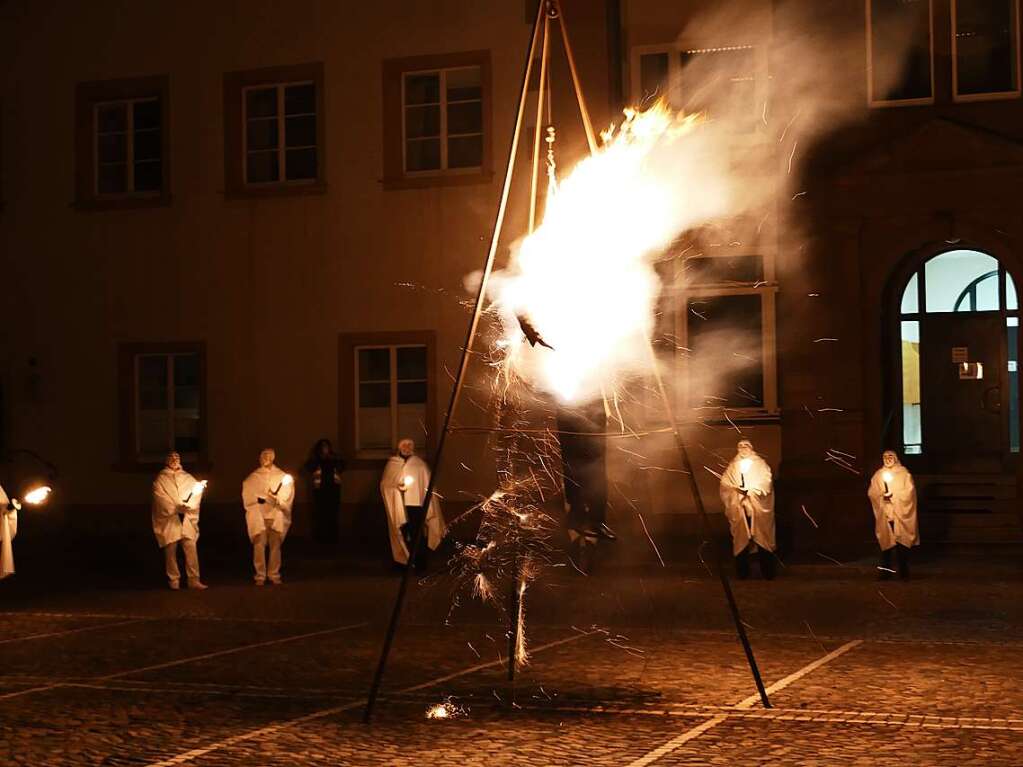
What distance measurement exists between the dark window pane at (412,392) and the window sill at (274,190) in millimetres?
3118

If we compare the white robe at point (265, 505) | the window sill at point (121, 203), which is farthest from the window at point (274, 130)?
the white robe at point (265, 505)

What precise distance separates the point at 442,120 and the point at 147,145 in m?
4.92

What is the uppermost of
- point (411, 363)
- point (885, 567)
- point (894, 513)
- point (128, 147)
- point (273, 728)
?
point (128, 147)

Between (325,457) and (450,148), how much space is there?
4823 mm

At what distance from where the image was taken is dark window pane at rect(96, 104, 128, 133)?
2538 cm

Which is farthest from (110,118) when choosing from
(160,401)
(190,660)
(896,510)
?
(190,660)

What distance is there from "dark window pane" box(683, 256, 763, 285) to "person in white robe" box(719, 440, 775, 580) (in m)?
4.05

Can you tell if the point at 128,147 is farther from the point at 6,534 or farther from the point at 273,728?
the point at 273,728

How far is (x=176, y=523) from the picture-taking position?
1842cm

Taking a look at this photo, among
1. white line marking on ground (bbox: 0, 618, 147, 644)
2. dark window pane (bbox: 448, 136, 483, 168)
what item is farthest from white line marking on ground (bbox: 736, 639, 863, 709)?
dark window pane (bbox: 448, 136, 483, 168)

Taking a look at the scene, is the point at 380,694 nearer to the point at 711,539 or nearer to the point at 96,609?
the point at 711,539

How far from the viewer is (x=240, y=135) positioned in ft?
80.4

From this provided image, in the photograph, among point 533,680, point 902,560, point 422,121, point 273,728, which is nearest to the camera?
point 273,728

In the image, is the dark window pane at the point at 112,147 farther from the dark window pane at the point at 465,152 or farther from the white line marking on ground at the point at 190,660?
the white line marking on ground at the point at 190,660
